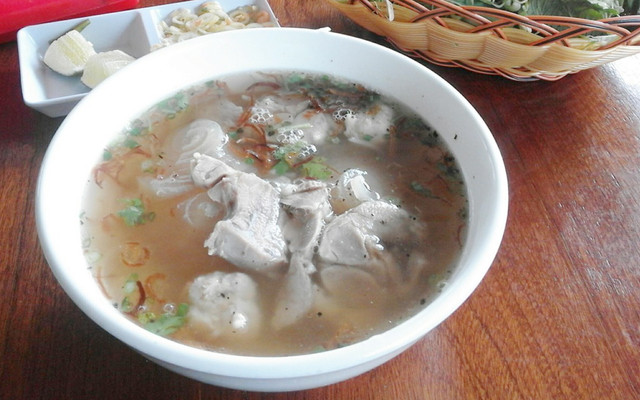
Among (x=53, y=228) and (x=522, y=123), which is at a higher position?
(x=53, y=228)

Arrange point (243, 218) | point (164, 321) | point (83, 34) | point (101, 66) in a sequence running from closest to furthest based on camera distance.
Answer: point (164, 321) → point (243, 218) → point (101, 66) → point (83, 34)

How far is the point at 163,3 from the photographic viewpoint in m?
1.70

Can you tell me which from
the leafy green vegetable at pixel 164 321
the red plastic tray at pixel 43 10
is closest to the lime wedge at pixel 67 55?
the red plastic tray at pixel 43 10

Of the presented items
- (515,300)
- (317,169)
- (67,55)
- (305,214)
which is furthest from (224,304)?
(67,55)

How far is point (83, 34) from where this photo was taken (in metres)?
1.55

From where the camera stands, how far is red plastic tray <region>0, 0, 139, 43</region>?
149cm

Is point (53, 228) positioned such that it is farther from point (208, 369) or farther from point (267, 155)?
point (267, 155)

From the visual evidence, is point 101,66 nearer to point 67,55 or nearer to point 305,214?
point 67,55

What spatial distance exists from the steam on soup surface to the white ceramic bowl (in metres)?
0.03

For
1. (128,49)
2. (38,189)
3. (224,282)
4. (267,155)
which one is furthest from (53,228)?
(128,49)

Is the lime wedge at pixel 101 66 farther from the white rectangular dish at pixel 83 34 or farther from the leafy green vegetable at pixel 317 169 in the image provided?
the leafy green vegetable at pixel 317 169

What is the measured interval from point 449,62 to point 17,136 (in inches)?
41.4

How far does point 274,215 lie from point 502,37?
0.69m

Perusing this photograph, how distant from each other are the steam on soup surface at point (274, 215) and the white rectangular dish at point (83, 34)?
362 mm
